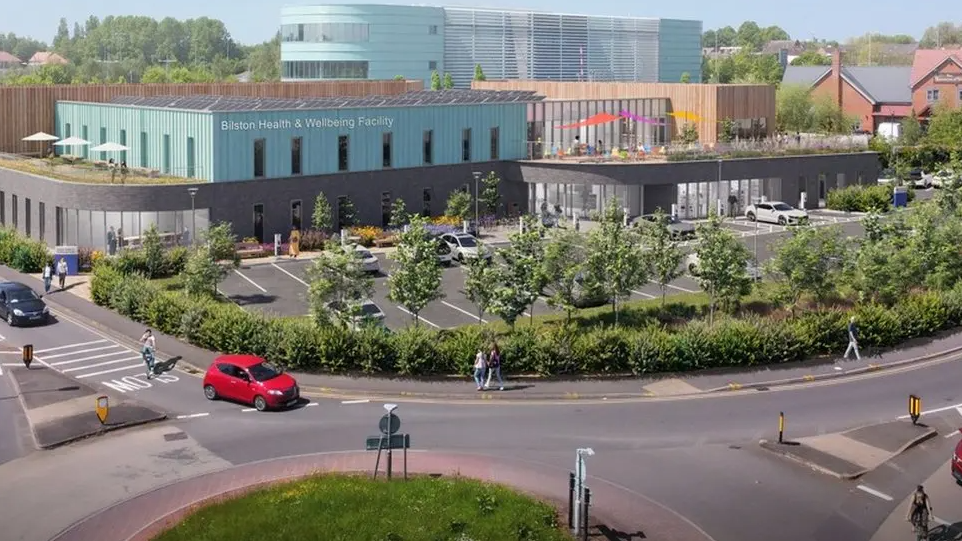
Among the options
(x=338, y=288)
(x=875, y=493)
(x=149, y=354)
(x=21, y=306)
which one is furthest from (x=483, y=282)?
(x=21, y=306)

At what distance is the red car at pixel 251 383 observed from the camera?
32.8 m

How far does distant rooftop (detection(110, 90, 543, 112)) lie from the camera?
59.6 meters

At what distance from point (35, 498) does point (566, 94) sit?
213 feet

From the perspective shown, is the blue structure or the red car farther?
the blue structure

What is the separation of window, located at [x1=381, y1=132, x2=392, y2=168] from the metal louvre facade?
7158 cm

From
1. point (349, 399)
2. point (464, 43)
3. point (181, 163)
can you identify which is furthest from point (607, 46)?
point (349, 399)

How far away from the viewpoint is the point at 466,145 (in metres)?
66.7

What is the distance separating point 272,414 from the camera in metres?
32.6

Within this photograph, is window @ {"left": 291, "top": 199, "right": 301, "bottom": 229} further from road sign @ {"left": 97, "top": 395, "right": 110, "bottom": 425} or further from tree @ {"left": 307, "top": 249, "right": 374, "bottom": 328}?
road sign @ {"left": 97, "top": 395, "right": 110, "bottom": 425}

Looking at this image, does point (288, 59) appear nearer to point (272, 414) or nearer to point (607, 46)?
point (607, 46)

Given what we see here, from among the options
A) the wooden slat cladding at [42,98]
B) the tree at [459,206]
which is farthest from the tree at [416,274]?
the wooden slat cladding at [42,98]

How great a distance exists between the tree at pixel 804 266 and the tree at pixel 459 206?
76.8ft

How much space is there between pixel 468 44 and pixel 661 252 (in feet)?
319

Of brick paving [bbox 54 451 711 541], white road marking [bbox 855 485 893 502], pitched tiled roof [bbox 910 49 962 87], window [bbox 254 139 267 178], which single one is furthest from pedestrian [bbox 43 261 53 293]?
pitched tiled roof [bbox 910 49 962 87]
